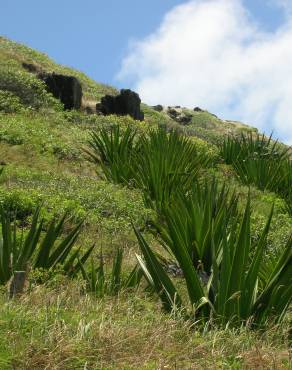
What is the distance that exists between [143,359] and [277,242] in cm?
702

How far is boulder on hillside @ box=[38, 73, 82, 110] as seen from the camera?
2709 cm

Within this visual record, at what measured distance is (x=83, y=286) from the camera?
19.5ft

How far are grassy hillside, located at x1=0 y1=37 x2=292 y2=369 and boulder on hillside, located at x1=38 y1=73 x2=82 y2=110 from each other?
256 cm

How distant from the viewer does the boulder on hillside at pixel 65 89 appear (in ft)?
88.9

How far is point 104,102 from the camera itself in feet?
94.1

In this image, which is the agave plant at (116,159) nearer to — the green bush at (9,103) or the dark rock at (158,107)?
the green bush at (9,103)

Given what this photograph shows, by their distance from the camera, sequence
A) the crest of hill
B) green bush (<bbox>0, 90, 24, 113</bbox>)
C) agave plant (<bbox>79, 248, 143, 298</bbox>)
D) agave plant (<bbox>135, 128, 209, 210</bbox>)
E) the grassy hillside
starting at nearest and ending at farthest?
1. the grassy hillside
2. agave plant (<bbox>79, 248, 143, 298</bbox>)
3. agave plant (<bbox>135, 128, 209, 210</bbox>)
4. green bush (<bbox>0, 90, 24, 113</bbox>)
5. the crest of hill

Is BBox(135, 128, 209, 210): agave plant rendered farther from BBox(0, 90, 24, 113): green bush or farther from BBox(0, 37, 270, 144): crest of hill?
BBox(0, 37, 270, 144): crest of hill

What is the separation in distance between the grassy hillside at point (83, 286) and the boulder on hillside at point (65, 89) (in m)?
2.56

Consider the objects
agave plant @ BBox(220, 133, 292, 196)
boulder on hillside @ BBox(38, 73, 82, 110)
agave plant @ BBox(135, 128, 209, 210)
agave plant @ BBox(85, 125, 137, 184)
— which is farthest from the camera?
boulder on hillside @ BBox(38, 73, 82, 110)

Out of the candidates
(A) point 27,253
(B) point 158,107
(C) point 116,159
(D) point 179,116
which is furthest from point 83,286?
(B) point 158,107

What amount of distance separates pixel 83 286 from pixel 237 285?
4.61ft

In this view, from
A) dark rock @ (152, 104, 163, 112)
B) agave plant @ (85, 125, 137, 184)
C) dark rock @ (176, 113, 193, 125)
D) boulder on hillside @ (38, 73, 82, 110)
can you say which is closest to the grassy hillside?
agave plant @ (85, 125, 137, 184)

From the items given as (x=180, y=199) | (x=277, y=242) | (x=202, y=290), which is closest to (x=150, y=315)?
(x=202, y=290)
